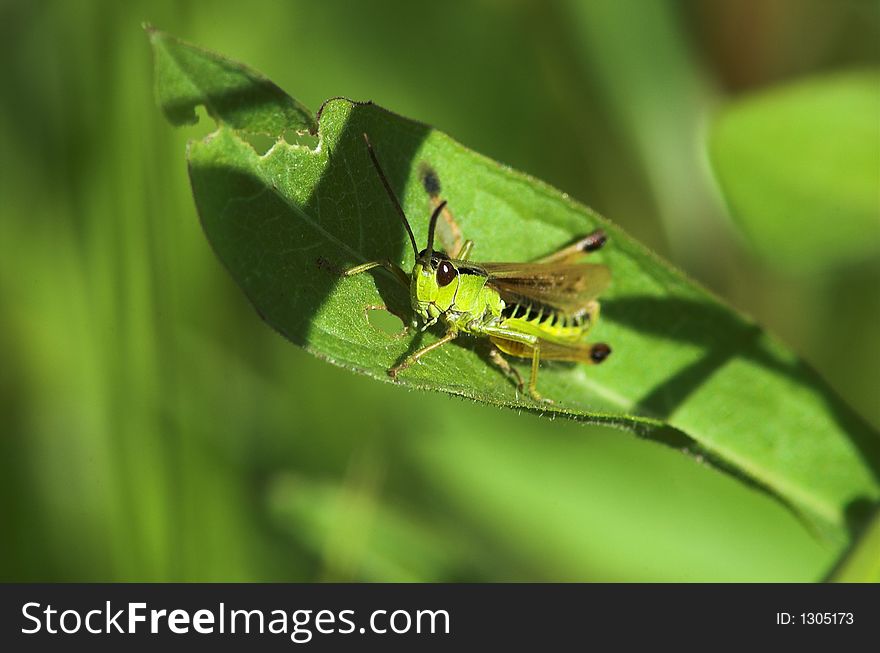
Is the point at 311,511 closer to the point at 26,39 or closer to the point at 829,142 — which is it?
the point at 829,142

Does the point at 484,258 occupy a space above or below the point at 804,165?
below

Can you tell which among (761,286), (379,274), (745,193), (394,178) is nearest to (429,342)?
(379,274)

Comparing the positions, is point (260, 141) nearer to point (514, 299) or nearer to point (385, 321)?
point (385, 321)

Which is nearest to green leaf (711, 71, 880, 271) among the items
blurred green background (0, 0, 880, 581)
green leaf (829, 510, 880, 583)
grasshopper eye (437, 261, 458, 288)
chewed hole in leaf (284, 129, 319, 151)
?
blurred green background (0, 0, 880, 581)

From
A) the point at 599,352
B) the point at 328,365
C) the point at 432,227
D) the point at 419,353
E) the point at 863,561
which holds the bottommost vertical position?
the point at 863,561

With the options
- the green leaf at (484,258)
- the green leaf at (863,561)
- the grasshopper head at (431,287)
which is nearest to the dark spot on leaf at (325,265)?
the green leaf at (484,258)

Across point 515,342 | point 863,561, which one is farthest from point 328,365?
point 863,561
